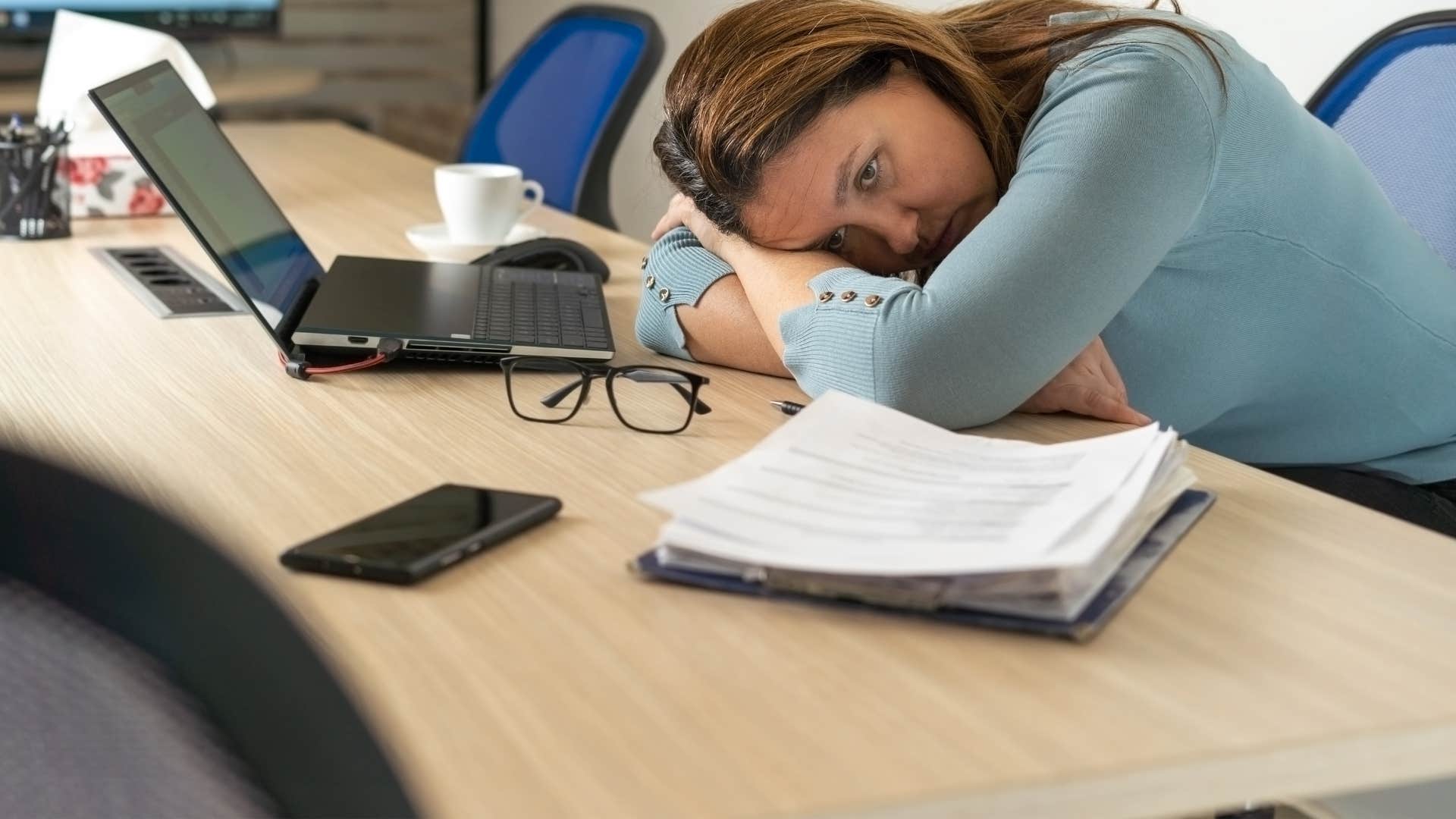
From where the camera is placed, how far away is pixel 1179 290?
1250mm

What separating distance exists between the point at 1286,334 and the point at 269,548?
2.82 feet

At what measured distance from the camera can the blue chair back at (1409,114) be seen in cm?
156

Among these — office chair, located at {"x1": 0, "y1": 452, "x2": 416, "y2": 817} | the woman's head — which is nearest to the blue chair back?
the woman's head

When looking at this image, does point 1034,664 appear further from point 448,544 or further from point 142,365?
point 142,365

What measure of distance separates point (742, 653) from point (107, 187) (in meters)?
1.43

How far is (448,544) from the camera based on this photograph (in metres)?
0.83

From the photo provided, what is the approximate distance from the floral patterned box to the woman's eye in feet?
3.45

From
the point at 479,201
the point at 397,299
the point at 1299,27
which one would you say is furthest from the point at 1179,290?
the point at 1299,27

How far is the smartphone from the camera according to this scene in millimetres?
799

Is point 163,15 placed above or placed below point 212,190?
below

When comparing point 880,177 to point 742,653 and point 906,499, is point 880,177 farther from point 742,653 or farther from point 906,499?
point 742,653

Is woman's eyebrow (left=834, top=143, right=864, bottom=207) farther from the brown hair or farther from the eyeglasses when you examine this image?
the eyeglasses

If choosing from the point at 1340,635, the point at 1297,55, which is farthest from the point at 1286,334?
the point at 1297,55

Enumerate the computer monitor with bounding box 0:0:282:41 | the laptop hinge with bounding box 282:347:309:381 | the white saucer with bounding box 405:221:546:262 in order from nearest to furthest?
the laptop hinge with bounding box 282:347:309:381 → the white saucer with bounding box 405:221:546:262 → the computer monitor with bounding box 0:0:282:41
